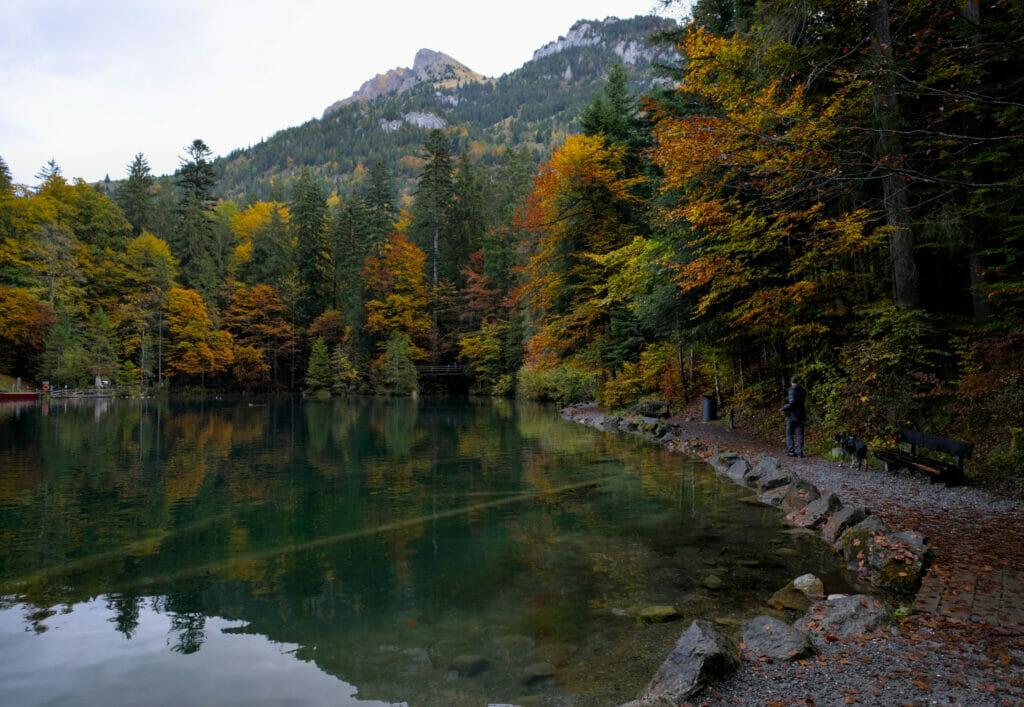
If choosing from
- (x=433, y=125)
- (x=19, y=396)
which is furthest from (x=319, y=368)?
(x=433, y=125)

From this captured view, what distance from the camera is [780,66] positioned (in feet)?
34.4

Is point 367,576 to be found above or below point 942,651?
below

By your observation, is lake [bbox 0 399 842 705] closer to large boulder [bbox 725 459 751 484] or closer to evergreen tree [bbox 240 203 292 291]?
large boulder [bbox 725 459 751 484]

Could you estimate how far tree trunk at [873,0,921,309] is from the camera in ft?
30.7

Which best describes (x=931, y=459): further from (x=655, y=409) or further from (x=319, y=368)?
(x=319, y=368)

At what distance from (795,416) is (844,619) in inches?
296

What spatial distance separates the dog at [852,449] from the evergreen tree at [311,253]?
44.5 metres

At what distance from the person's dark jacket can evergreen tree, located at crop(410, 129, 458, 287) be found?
35.4 m

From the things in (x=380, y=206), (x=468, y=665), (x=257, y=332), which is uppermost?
(x=380, y=206)

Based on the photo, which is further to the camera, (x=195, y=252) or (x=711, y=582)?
(x=195, y=252)

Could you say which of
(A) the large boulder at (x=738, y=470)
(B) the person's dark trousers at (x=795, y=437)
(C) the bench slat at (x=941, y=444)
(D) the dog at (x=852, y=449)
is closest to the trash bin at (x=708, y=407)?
(B) the person's dark trousers at (x=795, y=437)

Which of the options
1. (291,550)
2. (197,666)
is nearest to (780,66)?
(291,550)

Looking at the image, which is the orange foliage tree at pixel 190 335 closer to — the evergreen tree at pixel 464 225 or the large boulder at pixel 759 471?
the evergreen tree at pixel 464 225

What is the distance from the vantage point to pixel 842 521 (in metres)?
6.27
